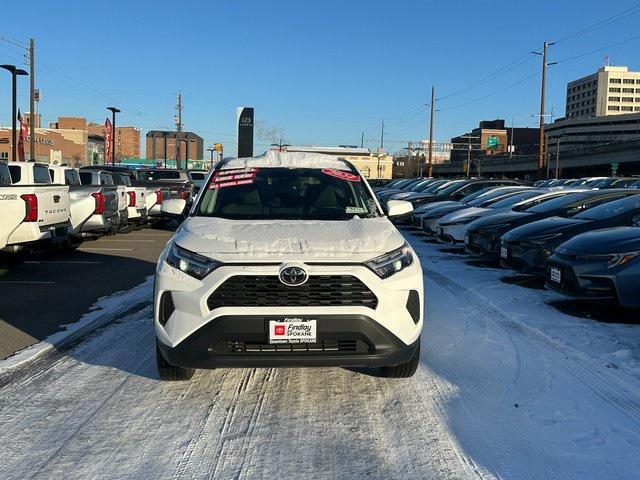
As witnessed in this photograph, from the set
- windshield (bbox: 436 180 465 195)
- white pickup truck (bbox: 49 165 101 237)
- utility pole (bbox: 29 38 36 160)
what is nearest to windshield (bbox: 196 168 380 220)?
white pickup truck (bbox: 49 165 101 237)

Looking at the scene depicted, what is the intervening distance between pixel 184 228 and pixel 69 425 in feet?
5.29

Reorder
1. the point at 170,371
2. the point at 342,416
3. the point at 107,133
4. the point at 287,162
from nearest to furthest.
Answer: the point at 342,416 < the point at 170,371 < the point at 287,162 < the point at 107,133

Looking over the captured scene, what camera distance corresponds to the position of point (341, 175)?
5.98 meters

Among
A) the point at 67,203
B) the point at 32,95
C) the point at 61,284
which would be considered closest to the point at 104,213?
the point at 67,203

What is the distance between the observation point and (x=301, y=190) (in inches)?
226

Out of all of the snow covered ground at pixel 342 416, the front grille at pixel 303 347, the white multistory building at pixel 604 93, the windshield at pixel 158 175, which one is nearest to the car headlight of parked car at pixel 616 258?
the snow covered ground at pixel 342 416

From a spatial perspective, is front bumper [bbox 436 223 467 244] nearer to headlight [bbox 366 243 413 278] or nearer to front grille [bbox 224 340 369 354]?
headlight [bbox 366 243 413 278]

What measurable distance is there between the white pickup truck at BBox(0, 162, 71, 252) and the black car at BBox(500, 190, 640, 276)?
717cm

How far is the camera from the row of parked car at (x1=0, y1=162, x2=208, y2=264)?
29.8 ft

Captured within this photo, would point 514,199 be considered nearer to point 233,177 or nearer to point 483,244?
point 483,244

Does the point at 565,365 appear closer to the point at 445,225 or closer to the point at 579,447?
the point at 579,447

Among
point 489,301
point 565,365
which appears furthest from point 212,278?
point 489,301

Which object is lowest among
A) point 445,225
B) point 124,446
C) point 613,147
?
point 124,446

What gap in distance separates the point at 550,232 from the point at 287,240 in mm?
5851
